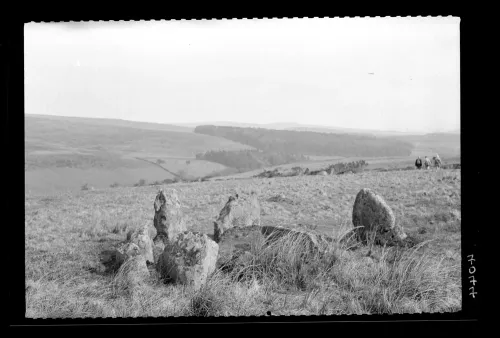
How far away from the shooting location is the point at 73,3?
4.75 meters

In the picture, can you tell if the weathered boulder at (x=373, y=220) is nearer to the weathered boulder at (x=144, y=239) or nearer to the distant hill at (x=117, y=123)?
the distant hill at (x=117, y=123)

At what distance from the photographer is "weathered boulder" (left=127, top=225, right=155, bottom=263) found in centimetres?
482

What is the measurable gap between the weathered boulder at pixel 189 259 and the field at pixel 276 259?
8 cm

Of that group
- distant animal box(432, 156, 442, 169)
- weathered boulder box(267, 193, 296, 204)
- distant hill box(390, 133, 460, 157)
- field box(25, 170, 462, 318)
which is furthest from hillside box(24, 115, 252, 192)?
distant animal box(432, 156, 442, 169)

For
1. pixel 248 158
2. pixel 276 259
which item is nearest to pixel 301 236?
pixel 276 259

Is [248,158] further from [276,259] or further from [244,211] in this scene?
[276,259]

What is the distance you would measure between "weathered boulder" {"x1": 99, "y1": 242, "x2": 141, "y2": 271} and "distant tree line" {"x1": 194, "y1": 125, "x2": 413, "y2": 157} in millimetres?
1164

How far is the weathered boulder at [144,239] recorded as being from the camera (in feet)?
15.8

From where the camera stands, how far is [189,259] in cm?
471

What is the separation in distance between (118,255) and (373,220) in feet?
6.79

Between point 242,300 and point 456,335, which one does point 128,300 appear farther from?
point 456,335

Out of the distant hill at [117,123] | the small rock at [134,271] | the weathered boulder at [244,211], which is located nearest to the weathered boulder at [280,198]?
the weathered boulder at [244,211]

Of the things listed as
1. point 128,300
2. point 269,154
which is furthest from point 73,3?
point 128,300
